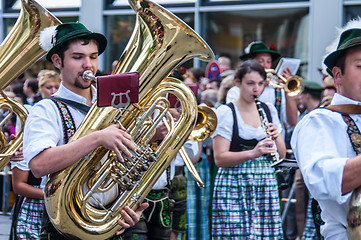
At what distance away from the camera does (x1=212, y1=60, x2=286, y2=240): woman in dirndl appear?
5.06 metres

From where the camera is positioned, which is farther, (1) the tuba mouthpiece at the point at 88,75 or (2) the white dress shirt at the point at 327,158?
(1) the tuba mouthpiece at the point at 88,75

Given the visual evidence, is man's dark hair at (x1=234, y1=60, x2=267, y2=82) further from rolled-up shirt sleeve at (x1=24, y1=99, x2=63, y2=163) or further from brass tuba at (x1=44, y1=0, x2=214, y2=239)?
rolled-up shirt sleeve at (x1=24, y1=99, x2=63, y2=163)

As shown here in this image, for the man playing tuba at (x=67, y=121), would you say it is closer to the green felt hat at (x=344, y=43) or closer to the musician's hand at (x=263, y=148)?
the green felt hat at (x=344, y=43)

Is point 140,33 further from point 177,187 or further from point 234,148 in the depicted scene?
point 177,187

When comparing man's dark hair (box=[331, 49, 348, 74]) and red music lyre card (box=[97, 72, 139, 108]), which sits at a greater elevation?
man's dark hair (box=[331, 49, 348, 74])

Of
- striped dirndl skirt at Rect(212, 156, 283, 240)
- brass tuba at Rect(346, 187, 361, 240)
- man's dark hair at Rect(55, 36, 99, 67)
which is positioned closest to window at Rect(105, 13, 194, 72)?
striped dirndl skirt at Rect(212, 156, 283, 240)

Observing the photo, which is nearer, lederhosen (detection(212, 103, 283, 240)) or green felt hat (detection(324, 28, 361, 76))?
green felt hat (detection(324, 28, 361, 76))

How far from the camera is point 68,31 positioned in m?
3.33

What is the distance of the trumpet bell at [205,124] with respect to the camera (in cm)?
456

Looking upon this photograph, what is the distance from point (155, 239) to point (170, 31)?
1.60 m

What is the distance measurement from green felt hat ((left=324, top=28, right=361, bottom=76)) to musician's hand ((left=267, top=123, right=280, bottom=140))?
7.19 ft

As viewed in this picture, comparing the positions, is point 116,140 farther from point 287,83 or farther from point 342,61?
point 287,83

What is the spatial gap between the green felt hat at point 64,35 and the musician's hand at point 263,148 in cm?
189

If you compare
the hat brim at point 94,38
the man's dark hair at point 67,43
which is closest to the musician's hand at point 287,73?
the hat brim at point 94,38
